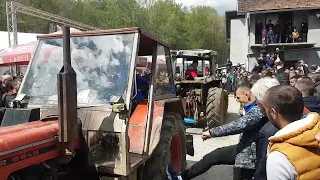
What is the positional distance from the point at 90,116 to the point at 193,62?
267 inches

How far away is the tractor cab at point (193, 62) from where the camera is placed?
30.1 ft

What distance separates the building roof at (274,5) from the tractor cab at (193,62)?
12.0m

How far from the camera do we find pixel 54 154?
2.46 m

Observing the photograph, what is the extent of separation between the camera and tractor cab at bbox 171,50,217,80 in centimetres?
917

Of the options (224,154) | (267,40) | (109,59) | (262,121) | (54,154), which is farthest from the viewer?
(267,40)

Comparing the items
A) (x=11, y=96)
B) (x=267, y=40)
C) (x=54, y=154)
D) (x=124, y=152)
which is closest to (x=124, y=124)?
(x=124, y=152)

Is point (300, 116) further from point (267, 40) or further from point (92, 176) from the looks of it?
point (267, 40)

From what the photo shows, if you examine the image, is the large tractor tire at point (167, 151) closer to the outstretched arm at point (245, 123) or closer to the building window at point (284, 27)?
the outstretched arm at point (245, 123)

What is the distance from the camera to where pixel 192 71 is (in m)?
9.12

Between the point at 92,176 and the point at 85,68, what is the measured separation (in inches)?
43.7

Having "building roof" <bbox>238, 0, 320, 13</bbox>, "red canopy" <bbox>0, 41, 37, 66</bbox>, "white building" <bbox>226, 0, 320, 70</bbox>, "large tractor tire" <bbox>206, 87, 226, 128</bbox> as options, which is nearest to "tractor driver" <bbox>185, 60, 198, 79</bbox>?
"large tractor tire" <bbox>206, 87, 226, 128</bbox>

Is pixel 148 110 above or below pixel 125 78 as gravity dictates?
below

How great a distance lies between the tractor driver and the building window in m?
11.9

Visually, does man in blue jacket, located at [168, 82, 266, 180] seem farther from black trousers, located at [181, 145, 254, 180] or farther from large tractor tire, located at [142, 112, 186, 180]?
large tractor tire, located at [142, 112, 186, 180]
